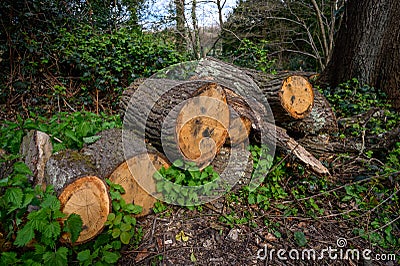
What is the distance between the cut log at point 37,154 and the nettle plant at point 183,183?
2.96 ft

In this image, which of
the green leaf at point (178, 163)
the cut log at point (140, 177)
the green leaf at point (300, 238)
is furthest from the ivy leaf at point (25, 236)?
the green leaf at point (300, 238)

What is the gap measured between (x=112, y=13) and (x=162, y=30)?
5.04ft

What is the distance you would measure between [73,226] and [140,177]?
0.61 m

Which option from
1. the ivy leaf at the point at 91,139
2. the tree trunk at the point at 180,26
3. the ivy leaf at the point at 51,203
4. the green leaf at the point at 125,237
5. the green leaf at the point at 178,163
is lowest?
the green leaf at the point at 125,237

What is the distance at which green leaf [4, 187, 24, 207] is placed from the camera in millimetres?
1565

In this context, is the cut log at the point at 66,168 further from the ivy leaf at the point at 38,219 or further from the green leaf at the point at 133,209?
the green leaf at the point at 133,209

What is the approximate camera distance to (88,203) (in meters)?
1.70

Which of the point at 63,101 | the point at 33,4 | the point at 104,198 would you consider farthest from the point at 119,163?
the point at 33,4

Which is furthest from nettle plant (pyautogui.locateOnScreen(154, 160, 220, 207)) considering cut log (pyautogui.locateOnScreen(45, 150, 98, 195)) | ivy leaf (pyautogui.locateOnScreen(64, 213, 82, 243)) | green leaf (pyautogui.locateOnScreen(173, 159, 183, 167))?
ivy leaf (pyautogui.locateOnScreen(64, 213, 82, 243))

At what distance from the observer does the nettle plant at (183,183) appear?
82.6 inches

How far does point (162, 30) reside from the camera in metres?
7.18

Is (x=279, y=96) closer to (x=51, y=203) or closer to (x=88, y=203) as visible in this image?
(x=88, y=203)

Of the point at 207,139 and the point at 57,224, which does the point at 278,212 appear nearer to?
the point at 207,139

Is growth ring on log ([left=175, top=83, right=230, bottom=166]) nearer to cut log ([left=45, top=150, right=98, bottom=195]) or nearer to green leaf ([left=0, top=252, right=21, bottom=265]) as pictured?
cut log ([left=45, top=150, right=98, bottom=195])
